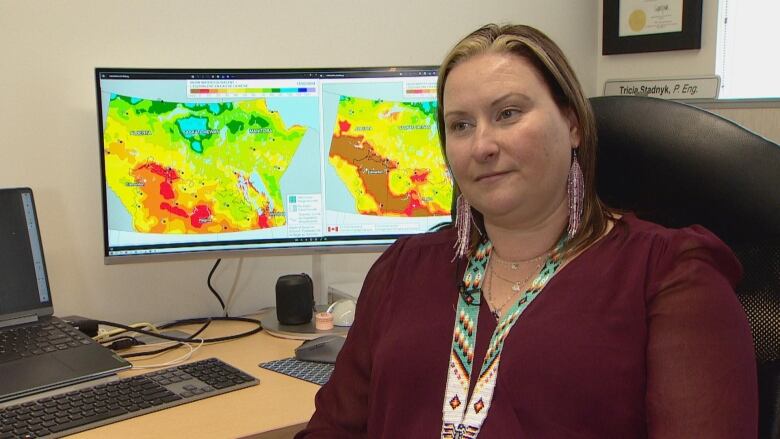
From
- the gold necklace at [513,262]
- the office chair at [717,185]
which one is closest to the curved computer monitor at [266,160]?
the gold necklace at [513,262]

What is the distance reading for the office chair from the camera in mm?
952

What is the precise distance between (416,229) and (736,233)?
83cm

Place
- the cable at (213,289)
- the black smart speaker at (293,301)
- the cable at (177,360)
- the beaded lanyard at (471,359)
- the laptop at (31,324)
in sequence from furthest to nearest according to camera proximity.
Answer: the cable at (213,289), the black smart speaker at (293,301), the cable at (177,360), the laptop at (31,324), the beaded lanyard at (471,359)

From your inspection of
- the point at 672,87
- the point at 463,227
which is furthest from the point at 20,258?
the point at 672,87

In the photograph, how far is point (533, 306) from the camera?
3.39ft

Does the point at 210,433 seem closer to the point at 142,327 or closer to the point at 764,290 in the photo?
the point at 142,327

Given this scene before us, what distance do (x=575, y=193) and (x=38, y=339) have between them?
3.23 ft

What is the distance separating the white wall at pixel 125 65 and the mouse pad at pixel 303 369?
46 centimetres

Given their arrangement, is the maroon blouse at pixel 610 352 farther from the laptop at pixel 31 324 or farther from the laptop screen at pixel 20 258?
the laptop screen at pixel 20 258

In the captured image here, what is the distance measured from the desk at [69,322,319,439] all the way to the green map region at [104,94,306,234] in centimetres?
31

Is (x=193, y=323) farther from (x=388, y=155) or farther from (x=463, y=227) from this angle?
(x=463, y=227)

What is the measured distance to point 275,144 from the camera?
1.62 m

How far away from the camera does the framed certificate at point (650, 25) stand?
7.57ft

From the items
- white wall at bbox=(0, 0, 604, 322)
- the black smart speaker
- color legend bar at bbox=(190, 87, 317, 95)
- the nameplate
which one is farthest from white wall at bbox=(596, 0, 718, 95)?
the black smart speaker
